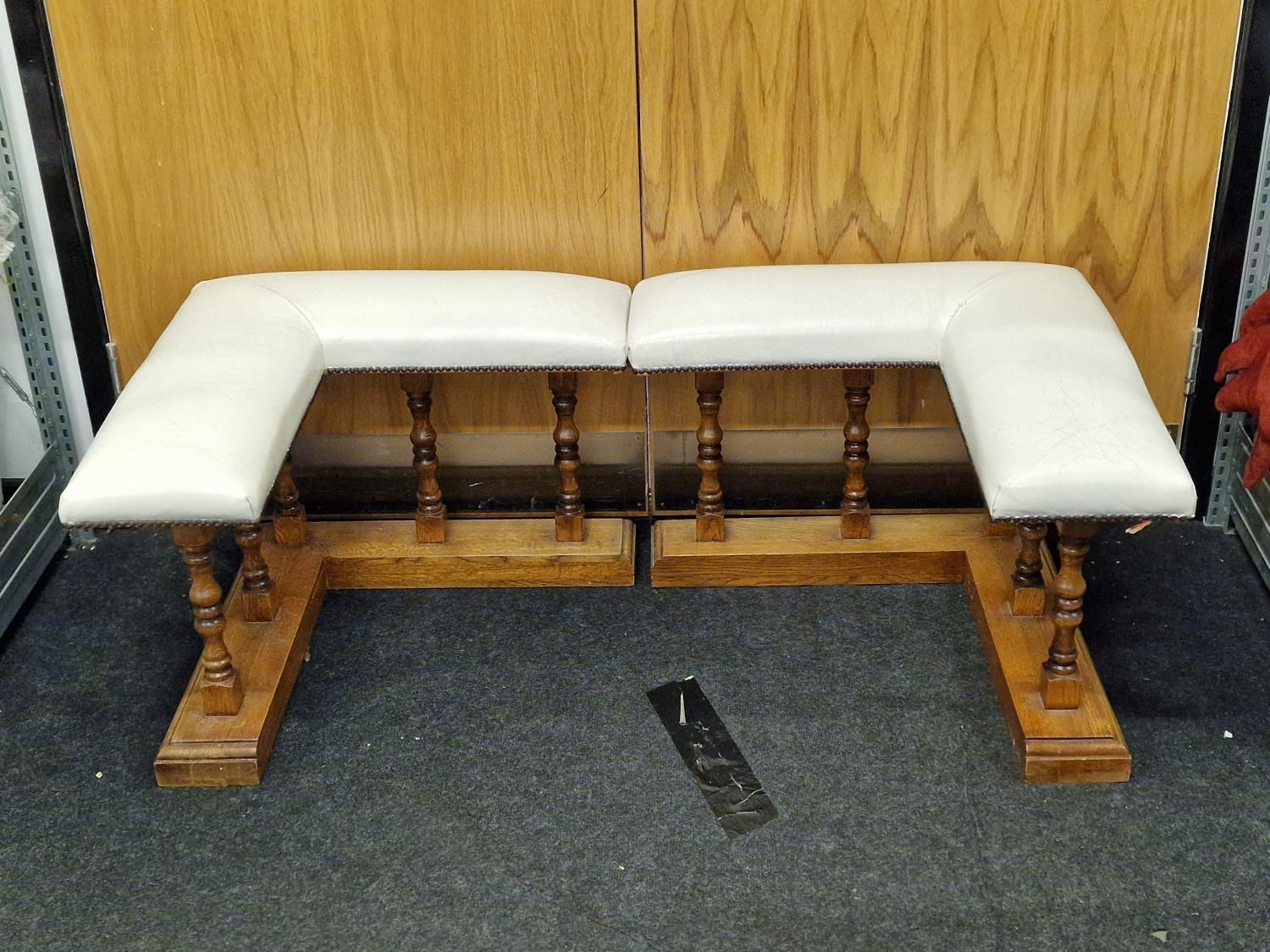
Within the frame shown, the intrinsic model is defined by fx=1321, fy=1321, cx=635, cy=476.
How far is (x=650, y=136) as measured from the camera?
2340 mm

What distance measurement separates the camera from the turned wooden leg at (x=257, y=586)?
2.23 m

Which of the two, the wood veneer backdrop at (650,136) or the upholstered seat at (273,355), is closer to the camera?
the upholstered seat at (273,355)

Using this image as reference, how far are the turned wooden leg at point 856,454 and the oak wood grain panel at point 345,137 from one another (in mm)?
466

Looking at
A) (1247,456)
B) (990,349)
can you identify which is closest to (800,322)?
(990,349)

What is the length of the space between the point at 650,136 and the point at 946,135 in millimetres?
519

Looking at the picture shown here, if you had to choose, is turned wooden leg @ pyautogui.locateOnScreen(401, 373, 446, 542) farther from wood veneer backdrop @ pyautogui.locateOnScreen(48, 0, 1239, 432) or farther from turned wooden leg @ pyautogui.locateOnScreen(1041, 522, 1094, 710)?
turned wooden leg @ pyautogui.locateOnScreen(1041, 522, 1094, 710)

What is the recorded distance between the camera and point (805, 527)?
8.16ft

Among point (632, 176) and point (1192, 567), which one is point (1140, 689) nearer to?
point (1192, 567)

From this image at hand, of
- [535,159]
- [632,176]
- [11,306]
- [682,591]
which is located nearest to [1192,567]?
[682,591]

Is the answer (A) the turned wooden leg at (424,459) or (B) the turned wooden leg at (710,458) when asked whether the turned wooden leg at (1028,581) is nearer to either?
(B) the turned wooden leg at (710,458)

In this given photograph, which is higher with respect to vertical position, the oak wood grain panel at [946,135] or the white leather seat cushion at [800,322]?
the oak wood grain panel at [946,135]

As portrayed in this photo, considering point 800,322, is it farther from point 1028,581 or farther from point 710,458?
point 1028,581

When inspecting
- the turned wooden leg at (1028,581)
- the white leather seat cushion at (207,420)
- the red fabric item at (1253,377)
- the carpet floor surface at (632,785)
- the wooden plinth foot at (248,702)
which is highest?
the white leather seat cushion at (207,420)

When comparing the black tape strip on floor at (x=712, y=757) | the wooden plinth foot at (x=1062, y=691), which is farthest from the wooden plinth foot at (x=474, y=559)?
the wooden plinth foot at (x=1062, y=691)
